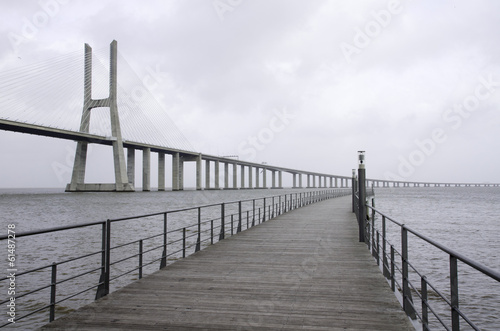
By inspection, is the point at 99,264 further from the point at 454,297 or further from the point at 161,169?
the point at 161,169

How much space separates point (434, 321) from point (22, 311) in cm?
795

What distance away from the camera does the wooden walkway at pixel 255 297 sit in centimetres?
427

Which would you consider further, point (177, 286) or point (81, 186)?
point (81, 186)

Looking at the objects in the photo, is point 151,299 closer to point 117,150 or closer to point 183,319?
point 183,319

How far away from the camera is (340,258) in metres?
7.97

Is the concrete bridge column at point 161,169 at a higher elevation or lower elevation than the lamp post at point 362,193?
higher

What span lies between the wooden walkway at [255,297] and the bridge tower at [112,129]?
6007 centimetres

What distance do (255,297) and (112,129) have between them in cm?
6385

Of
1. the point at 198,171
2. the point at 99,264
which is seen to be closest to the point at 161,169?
the point at 198,171

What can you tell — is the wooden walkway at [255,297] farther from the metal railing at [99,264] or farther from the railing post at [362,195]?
the railing post at [362,195]

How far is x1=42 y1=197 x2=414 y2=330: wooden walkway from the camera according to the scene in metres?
4.27

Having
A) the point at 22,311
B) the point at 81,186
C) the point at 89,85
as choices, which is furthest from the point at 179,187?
the point at 22,311

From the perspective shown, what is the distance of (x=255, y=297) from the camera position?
523 cm

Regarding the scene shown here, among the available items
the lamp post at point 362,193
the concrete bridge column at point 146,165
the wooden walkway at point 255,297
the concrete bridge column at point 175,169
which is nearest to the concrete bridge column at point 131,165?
the concrete bridge column at point 146,165
